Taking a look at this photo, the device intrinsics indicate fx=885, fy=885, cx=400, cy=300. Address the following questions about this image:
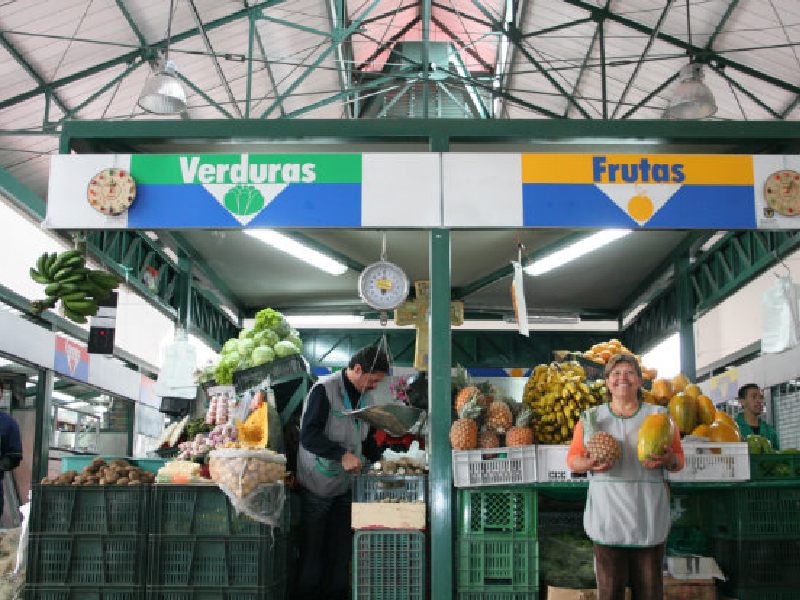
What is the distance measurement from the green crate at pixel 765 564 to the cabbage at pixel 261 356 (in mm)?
4185

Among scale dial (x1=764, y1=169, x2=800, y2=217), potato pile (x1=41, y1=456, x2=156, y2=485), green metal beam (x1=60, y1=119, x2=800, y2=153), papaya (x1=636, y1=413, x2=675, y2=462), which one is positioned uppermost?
green metal beam (x1=60, y1=119, x2=800, y2=153)

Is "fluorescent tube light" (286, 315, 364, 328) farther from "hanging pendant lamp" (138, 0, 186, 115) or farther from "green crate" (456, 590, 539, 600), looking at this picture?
"green crate" (456, 590, 539, 600)

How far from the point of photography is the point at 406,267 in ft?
37.0

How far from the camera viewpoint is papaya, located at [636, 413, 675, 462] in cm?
425

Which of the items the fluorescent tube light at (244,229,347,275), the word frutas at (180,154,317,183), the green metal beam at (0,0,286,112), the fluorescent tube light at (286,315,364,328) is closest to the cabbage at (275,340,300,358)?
the fluorescent tube light at (244,229,347,275)

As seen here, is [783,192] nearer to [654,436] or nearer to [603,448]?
[654,436]

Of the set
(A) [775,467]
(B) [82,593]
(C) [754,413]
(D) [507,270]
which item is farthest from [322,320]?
(A) [775,467]

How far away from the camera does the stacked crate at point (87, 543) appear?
530 centimetres

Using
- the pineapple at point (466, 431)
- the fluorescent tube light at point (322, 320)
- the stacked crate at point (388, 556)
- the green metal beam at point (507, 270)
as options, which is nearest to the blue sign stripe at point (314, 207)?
the pineapple at point (466, 431)

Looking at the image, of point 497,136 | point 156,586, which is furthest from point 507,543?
point 497,136

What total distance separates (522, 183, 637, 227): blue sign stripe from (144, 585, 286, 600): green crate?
9.45 feet

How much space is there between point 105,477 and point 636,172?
4.00 m

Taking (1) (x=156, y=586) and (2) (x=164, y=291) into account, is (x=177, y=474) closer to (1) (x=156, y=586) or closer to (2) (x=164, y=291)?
(1) (x=156, y=586)

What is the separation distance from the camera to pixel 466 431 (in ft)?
17.7
